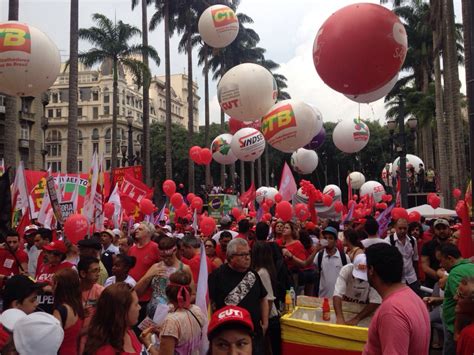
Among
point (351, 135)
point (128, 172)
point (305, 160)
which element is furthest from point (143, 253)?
point (305, 160)

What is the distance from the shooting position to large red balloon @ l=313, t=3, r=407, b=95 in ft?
18.3

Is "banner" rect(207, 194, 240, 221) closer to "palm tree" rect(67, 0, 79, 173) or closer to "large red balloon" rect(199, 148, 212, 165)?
"palm tree" rect(67, 0, 79, 173)

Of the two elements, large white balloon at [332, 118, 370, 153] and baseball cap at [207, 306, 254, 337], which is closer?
baseball cap at [207, 306, 254, 337]

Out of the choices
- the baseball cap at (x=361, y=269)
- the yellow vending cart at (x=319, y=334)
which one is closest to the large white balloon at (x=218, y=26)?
the yellow vending cart at (x=319, y=334)

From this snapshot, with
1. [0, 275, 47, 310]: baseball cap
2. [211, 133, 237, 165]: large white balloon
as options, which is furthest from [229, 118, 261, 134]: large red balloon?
[0, 275, 47, 310]: baseball cap

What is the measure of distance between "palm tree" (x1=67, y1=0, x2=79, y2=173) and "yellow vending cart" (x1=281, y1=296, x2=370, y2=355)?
53.5ft

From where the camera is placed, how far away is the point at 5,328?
2.95m

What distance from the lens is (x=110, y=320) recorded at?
3.14 m

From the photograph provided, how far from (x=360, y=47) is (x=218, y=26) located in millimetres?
10380

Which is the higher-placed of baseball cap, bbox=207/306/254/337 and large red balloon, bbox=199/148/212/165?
large red balloon, bbox=199/148/212/165

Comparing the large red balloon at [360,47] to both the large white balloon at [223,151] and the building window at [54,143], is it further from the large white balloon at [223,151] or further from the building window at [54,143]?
the building window at [54,143]

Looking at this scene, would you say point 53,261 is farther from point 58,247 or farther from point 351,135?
point 351,135

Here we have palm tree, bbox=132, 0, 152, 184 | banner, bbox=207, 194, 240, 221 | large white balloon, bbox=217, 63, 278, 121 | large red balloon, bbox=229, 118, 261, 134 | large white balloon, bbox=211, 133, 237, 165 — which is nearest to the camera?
large white balloon, bbox=217, 63, 278, 121

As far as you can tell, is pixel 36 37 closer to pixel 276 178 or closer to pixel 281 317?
pixel 281 317
